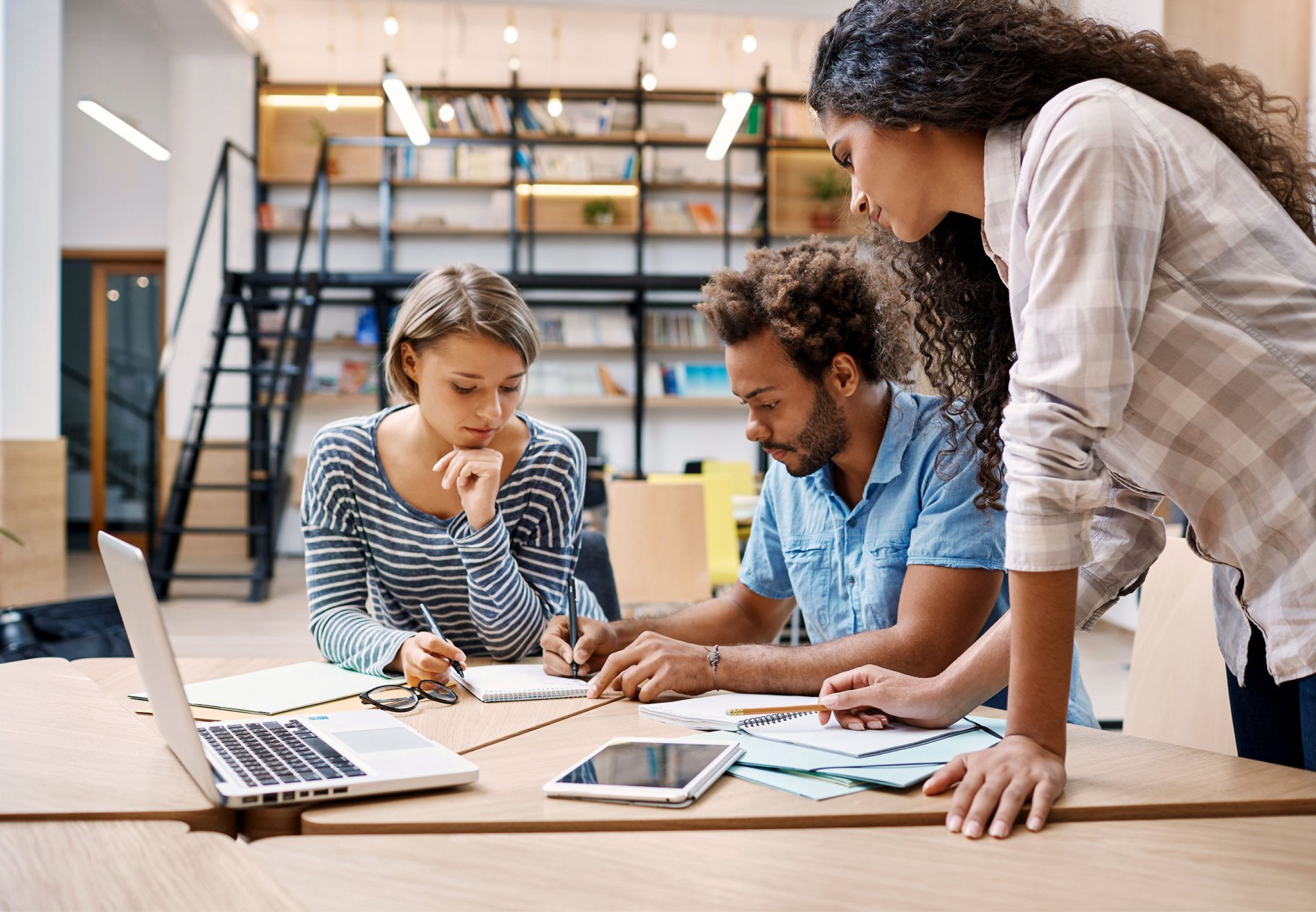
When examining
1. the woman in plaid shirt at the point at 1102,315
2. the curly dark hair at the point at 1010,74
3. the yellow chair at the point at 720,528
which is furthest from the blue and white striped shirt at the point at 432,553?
the yellow chair at the point at 720,528

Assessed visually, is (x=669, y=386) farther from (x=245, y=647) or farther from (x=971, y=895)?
(x=971, y=895)

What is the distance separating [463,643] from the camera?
174 centimetres

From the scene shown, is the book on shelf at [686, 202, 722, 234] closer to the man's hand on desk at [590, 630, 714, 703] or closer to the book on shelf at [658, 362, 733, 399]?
the book on shelf at [658, 362, 733, 399]

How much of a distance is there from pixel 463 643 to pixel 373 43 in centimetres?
725

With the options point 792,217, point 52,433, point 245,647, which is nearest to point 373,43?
point 792,217

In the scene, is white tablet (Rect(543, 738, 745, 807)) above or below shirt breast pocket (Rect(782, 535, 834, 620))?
below

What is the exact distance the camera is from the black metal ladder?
18.8ft

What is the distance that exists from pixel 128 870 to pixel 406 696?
0.55m

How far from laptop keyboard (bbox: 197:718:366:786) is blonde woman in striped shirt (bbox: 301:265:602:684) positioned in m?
0.39

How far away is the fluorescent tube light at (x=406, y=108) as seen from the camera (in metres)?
5.94

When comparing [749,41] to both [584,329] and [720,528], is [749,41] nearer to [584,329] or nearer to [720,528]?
[584,329]

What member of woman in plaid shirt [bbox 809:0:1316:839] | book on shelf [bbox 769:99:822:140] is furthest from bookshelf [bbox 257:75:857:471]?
woman in plaid shirt [bbox 809:0:1316:839]

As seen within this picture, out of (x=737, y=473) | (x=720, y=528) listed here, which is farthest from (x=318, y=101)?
(x=720, y=528)

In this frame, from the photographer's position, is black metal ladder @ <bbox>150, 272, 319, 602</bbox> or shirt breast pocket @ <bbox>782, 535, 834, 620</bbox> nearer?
shirt breast pocket @ <bbox>782, 535, 834, 620</bbox>
